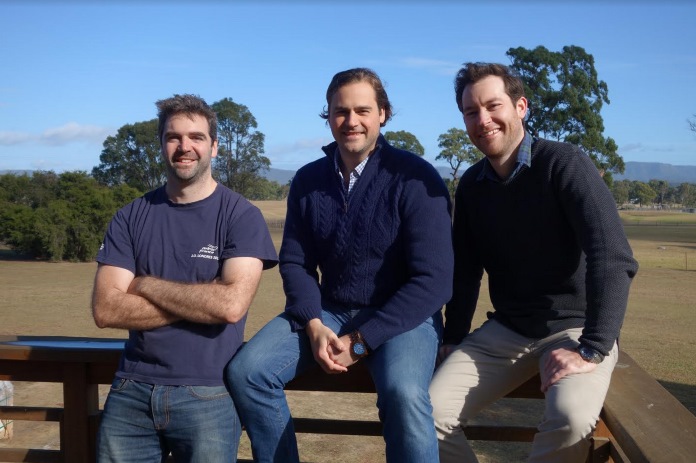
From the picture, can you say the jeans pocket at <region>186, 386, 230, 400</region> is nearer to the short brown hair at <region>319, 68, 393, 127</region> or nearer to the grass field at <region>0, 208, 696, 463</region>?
the short brown hair at <region>319, 68, 393, 127</region>

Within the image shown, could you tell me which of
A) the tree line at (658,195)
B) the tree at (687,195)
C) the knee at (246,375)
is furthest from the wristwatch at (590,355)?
the tree at (687,195)

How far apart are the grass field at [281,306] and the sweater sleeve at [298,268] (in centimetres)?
390

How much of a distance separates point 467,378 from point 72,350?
1.52 meters

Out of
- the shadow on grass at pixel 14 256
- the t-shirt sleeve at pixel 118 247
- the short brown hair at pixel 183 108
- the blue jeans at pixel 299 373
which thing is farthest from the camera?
the shadow on grass at pixel 14 256

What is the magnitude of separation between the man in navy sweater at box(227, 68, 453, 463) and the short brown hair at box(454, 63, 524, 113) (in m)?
0.34

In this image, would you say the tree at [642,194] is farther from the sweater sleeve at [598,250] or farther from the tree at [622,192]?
the sweater sleeve at [598,250]

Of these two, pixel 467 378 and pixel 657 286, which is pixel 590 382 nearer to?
pixel 467 378

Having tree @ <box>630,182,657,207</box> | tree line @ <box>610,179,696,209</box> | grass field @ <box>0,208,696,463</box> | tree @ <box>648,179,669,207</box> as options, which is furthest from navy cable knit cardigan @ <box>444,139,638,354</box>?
tree @ <box>648,179,669,207</box>

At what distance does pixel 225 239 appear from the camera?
2.67 metres

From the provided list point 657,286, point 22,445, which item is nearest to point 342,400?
point 22,445

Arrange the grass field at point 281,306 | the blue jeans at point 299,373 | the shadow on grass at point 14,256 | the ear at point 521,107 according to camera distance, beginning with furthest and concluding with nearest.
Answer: the shadow on grass at point 14,256, the grass field at point 281,306, the ear at point 521,107, the blue jeans at point 299,373

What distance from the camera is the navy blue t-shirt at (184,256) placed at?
2.53m

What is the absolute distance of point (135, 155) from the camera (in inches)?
2184

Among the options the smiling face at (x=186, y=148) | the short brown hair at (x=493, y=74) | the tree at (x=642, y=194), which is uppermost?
the short brown hair at (x=493, y=74)
